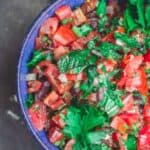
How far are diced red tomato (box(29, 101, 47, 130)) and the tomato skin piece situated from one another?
0.11ft

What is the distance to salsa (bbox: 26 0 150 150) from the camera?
4.26 feet

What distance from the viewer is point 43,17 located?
1.37 m

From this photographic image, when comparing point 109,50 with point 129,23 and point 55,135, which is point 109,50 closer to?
point 129,23

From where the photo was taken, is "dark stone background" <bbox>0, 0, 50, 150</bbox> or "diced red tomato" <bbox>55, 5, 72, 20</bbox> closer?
"diced red tomato" <bbox>55, 5, 72, 20</bbox>

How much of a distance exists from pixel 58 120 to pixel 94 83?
0.42 feet

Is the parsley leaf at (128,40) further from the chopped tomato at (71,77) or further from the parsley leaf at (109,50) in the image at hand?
the chopped tomato at (71,77)

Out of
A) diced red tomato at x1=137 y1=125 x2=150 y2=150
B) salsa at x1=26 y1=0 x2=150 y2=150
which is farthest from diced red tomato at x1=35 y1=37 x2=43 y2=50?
diced red tomato at x1=137 y1=125 x2=150 y2=150

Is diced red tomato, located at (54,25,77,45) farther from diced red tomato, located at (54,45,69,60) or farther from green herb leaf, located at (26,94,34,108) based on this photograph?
green herb leaf, located at (26,94,34,108)

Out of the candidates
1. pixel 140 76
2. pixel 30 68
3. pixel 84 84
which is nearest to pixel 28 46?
pixel 30 68

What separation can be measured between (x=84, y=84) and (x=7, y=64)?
34 cm

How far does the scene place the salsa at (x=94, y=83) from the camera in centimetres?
130

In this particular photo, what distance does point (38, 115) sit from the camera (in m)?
1.35

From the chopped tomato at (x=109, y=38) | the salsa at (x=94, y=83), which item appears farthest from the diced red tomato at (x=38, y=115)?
the chopped tomato at (x=109, y=38)

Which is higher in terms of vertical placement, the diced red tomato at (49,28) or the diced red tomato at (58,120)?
the diced red tomato at (49,28)
